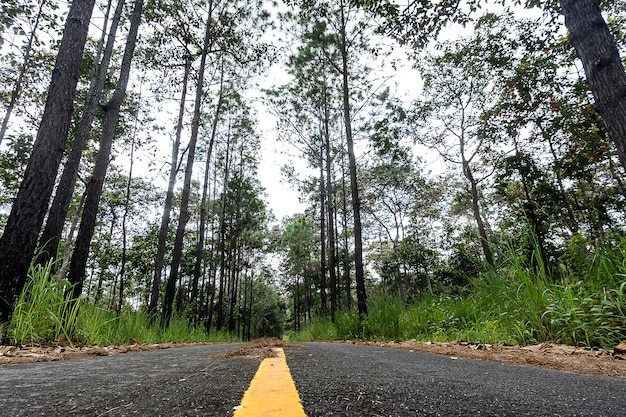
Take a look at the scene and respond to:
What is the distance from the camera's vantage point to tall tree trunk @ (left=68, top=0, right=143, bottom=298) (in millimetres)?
5200

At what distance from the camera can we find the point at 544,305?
10.6ft

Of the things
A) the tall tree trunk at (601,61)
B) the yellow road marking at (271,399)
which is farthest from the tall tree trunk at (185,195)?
the tall tree trunk at (601,61)

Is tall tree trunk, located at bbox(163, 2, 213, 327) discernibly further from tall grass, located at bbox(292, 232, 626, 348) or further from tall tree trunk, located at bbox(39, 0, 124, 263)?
tall grass, located at bbox(292, 232, 626, 348)

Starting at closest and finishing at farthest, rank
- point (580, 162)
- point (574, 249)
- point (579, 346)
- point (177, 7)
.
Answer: point (579, 346) < point (574, 249) < point (177, 7) < point (580, 162)

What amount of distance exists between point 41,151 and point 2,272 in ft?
4.92

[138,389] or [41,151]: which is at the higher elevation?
[41,151]

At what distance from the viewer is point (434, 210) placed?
965 inches

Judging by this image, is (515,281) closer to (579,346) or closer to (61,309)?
(579,346)

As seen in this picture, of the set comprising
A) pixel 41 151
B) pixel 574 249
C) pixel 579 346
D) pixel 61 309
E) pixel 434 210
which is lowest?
pixel 579 346

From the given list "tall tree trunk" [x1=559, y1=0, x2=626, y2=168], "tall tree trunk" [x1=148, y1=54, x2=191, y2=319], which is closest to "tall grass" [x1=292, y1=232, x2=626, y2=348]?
"tall tree trunk" [x1=559, y1=0, x2=626, y2=168]

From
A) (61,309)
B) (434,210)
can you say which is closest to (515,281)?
(61,309)

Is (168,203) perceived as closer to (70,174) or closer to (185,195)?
(185,195)

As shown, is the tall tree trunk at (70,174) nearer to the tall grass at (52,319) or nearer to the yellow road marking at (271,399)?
the tall grass at (52,319)

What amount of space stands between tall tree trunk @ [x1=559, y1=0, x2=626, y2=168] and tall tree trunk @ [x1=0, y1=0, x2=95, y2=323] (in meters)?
6.53
